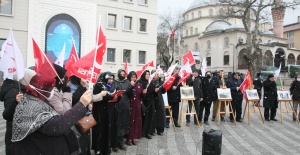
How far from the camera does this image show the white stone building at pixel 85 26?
27828 millimetres

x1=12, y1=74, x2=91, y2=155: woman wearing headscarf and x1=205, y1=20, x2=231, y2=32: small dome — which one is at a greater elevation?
x1=205, y1=20, x2=231, y2=32: small dome

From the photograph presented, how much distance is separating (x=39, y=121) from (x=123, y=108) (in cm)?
477

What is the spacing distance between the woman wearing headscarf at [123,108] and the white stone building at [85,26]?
747 inches

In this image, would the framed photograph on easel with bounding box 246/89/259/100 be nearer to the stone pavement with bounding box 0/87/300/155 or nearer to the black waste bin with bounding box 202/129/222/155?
the stone pavement with bounding box 0/87/300/155

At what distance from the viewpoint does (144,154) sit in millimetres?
6656

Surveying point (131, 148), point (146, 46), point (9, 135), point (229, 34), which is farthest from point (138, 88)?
point (229, 34)

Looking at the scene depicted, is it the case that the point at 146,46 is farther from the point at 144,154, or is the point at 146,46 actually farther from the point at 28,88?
the point at 28,88

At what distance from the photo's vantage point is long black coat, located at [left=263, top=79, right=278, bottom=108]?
1153 centimetres

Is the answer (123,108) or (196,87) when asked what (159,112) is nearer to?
(123,108)

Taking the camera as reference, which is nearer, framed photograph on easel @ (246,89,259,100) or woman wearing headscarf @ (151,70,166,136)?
woman wearing headscarf @ (151,70,166,136)

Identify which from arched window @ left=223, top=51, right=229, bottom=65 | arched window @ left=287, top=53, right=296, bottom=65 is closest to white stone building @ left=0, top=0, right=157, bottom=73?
arched window @ left=223, top=51, right=229, bottom=65

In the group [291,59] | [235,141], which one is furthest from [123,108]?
[291,59]

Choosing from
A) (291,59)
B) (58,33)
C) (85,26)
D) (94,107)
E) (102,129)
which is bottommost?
(102,129)

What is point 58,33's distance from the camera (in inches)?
1131
